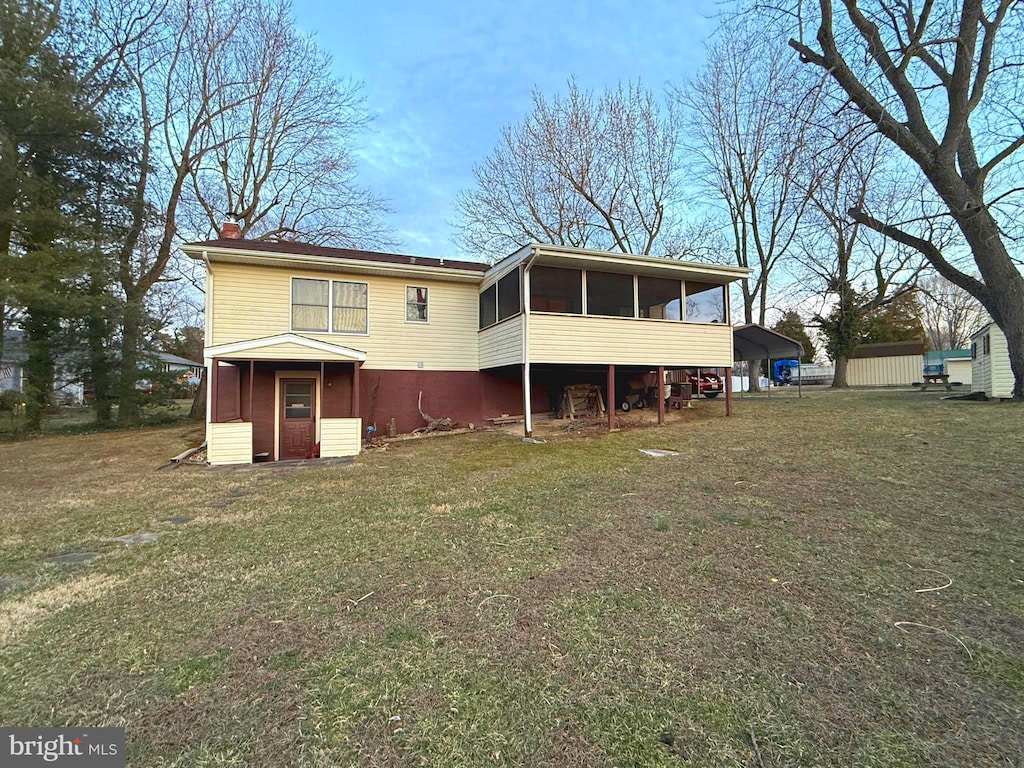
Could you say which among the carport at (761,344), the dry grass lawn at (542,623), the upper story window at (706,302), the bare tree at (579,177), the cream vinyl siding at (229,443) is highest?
the bare tree at (579,177)

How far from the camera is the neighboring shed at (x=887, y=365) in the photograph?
24891 mm

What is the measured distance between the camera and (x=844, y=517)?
4180 millimetres

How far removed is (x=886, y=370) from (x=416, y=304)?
90.7 ft

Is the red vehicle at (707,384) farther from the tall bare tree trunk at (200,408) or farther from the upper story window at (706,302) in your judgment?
the tall bare tree trunk at (200,408)

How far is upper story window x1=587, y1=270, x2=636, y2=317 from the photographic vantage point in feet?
35.6

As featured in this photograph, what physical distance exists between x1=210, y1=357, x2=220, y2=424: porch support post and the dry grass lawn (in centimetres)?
405

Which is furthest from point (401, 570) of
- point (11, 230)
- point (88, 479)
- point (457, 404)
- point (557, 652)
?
point (11, 230)

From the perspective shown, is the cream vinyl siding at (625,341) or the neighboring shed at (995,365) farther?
the neighboring shed at (995,365)

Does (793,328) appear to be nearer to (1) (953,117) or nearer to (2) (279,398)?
(1) (953,117)

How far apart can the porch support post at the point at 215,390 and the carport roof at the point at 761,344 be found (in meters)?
13.5

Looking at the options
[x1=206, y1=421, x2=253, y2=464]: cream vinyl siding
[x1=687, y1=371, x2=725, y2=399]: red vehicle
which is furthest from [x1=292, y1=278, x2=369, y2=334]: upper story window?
[x1=687, y1=371, x2=725, y2=399]: red vehicle

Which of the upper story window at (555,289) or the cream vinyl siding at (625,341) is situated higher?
the upper story window at (555,289)

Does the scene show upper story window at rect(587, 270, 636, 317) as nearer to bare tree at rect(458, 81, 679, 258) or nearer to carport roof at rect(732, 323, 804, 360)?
carport roof at rect(732, 323, 804, 360)

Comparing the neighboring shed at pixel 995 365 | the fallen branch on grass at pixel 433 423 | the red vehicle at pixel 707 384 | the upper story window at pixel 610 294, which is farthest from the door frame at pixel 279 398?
the neighboring shed at pixel 995 365
